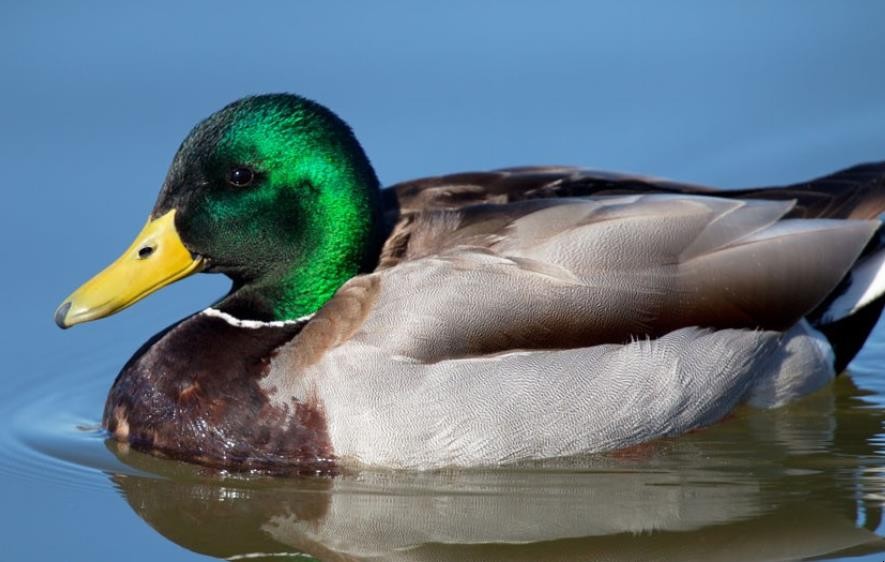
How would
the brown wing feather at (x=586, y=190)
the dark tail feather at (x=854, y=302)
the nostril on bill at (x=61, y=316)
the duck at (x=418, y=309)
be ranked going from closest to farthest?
the duck at (x=418, y=309)
the nostril on bill at (x=61, y=316)
the brown wing feather at (x=586, y=190)
the dark tail feather at (x=854, y=302)

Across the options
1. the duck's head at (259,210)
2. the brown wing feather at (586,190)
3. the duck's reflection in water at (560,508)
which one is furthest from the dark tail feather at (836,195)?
the duck's head at (259,210)

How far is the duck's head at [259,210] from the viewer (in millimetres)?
7410

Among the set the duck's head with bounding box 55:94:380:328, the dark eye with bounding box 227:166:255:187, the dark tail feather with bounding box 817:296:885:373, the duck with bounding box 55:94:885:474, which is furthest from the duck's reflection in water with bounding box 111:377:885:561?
the dark eye with bounding box 227:166:255:187

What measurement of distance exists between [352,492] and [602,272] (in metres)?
1.37

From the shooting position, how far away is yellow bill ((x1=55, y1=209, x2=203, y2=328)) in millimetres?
7422

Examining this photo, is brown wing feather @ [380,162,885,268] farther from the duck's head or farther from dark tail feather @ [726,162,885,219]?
the duck's head

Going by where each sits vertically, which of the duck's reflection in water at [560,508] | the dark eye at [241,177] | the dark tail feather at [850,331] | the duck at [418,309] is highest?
the dark eye at [241,177]

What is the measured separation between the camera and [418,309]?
7246 millimetres

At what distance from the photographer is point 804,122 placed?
34.7 ft

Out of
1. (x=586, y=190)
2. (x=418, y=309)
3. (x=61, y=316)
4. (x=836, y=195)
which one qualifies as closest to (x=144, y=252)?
(x=61, y=316)

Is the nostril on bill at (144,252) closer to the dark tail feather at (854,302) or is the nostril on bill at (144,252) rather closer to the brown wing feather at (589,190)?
the brown wing feather at (589,190)

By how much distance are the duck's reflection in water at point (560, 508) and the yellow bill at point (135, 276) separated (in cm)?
72

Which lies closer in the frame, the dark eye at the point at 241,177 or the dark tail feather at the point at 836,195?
the dark eye at the point at 241,177

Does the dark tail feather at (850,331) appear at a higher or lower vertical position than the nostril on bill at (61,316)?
lower
